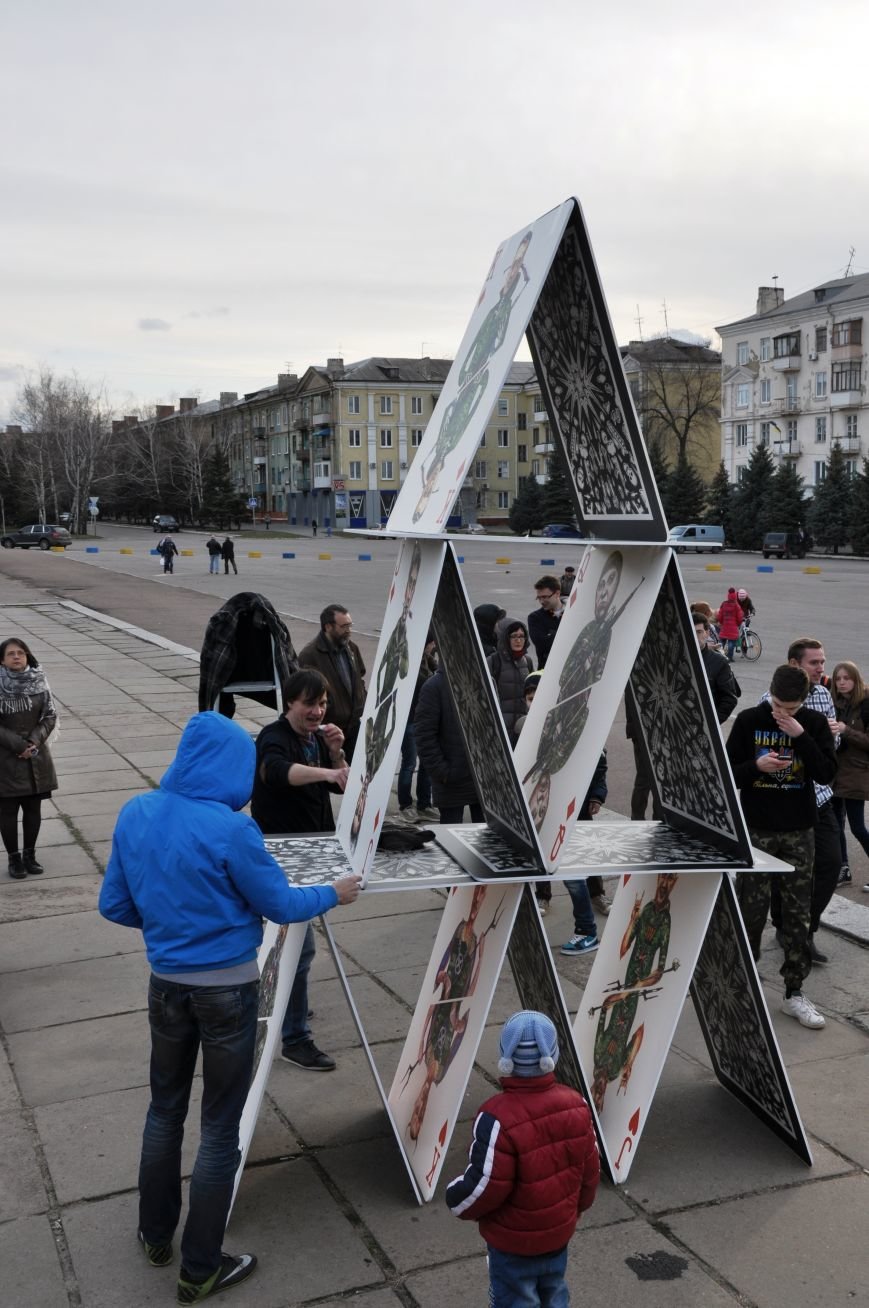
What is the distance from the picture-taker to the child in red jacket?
3373 mm

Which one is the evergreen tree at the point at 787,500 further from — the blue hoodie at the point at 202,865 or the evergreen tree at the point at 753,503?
the blue hoodie at the point at 202,865

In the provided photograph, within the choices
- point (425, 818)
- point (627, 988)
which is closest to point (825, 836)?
point (627, 988)

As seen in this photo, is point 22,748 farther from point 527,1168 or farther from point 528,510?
point 528,510

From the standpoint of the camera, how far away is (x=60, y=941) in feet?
25.2

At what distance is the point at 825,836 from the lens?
7102mm

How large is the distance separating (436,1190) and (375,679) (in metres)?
2.10

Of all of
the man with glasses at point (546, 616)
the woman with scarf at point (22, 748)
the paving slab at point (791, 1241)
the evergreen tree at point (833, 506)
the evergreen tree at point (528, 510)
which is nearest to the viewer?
the paving slab at point (791, 1241)

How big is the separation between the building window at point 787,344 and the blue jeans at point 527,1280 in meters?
75.5

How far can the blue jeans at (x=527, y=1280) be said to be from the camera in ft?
11.4

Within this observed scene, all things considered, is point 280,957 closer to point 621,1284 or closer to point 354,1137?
point 354,1137

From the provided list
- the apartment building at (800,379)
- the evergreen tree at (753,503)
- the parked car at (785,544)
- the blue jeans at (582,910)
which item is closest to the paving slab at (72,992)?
the blue jeans at (582,910)

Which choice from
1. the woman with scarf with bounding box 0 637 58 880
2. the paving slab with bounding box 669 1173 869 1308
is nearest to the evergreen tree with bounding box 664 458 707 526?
the woman with scarf with bounding box 0 637 58 880

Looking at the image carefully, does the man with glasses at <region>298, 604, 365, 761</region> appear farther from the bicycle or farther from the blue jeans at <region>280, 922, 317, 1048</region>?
the bicycle

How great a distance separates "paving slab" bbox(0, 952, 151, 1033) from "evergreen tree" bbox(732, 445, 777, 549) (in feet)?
197
